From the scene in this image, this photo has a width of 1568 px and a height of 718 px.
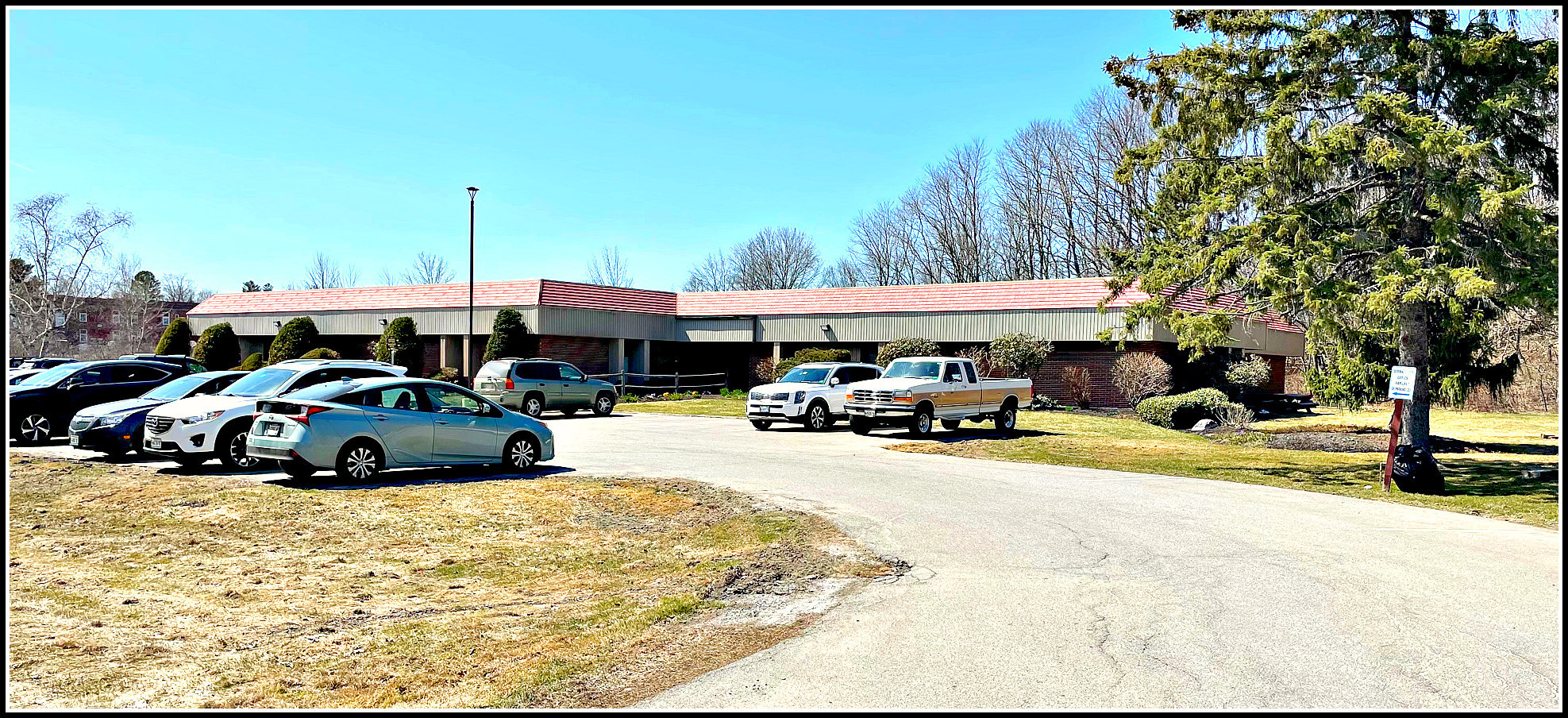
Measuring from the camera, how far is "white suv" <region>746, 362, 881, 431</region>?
27.1 m

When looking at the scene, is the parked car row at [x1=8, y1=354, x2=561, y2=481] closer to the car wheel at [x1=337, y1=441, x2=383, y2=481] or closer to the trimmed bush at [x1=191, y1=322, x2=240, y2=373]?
the car wheel at [x1=337, y1=441, x2=383, y2=481]

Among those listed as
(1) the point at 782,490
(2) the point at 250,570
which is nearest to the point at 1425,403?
(1) the point at 782,490

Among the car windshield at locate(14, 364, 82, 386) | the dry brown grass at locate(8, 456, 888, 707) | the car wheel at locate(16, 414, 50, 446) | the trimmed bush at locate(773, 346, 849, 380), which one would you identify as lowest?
the dry brown grass at locate(8, 456, 888, 707)

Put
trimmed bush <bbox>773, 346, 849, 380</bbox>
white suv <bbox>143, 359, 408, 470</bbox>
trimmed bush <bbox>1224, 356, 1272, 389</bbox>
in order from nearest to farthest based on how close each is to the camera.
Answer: white suv <bbox>143, 359, 408, 470</bbox>, trimmed bush <bbox>1224, 356, 1272, 389</bbox>, trimmed bush <bbox>773, 346, 849, 380</bbox>

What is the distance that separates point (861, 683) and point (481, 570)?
16.9 feet

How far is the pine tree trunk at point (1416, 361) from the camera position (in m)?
19.2

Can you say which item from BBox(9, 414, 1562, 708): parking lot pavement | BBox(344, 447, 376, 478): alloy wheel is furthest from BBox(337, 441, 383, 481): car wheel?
BBox(9, 414, 1562, 708): parking lot pavement

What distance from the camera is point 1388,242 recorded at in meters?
18.1

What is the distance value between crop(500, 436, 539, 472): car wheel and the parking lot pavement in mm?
3280

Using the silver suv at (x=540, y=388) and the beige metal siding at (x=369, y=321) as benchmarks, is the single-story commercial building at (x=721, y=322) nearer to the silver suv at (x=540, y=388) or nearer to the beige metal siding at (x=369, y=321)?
the beige metal siding at (x=369, y=321)

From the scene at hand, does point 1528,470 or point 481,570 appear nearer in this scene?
point 481,570

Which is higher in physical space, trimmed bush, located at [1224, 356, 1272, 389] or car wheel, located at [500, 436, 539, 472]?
trimmed bush, located at [1224, 356, 1272, 389]

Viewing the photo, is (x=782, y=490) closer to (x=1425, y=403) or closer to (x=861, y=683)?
(x=861, y=683)

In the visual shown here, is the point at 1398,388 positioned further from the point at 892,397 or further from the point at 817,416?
the point at 817,416
